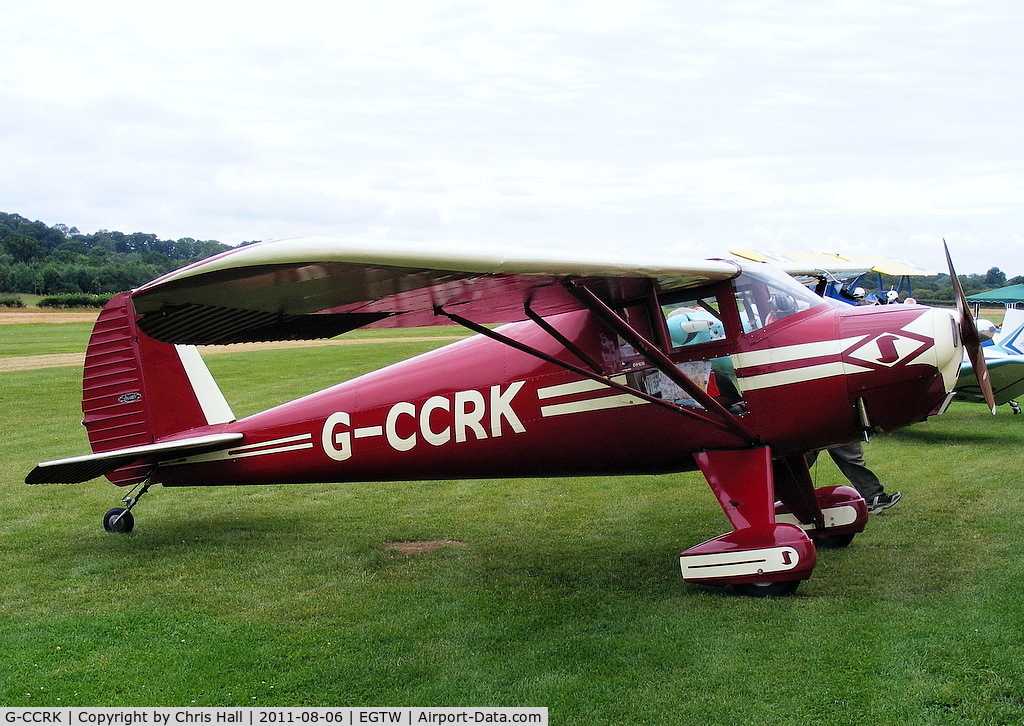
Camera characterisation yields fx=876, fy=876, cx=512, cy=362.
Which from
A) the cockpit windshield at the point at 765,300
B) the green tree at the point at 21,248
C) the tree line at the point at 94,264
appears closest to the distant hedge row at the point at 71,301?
the tree line at the point at 94,264

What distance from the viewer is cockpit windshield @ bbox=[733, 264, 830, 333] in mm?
6109

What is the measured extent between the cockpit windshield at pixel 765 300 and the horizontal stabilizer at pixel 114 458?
14.0 feet

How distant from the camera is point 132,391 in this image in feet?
25.6

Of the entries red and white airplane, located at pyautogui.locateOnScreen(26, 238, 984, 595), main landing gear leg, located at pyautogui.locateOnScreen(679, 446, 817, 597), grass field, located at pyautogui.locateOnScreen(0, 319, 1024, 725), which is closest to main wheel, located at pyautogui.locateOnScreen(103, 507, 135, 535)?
grass field, located at pyautogui.locateOnScreen(0, 319, 1024, 725)

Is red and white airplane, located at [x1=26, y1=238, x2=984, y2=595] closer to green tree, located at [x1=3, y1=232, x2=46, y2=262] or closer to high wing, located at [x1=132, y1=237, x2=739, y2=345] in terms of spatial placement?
high wing, located at [x1=132, y1=237, x2=739, y2=345]

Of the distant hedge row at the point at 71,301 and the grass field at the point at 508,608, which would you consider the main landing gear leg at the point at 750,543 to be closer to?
the grass field at the point at 508,608

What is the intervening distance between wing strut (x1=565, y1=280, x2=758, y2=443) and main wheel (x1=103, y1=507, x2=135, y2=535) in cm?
489

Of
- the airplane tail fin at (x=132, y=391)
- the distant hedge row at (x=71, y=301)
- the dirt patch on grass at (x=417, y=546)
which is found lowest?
the dirt patch on grass at (x=417, y=546)

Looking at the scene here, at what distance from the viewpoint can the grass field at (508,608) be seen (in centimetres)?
452

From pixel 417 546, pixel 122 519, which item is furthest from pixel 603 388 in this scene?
pixel 122 519

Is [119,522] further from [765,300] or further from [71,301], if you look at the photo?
[71,301]

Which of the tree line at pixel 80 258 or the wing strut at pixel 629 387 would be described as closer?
the wing strut at pixel 629 387

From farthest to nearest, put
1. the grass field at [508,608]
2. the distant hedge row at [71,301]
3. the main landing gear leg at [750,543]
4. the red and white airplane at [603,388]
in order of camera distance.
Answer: the distant hedge row at [71,301], the main landing gear leg at [750,543], the red and white airplane at [603,388], the grass field at [508,608]

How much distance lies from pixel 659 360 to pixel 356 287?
2146 mm
